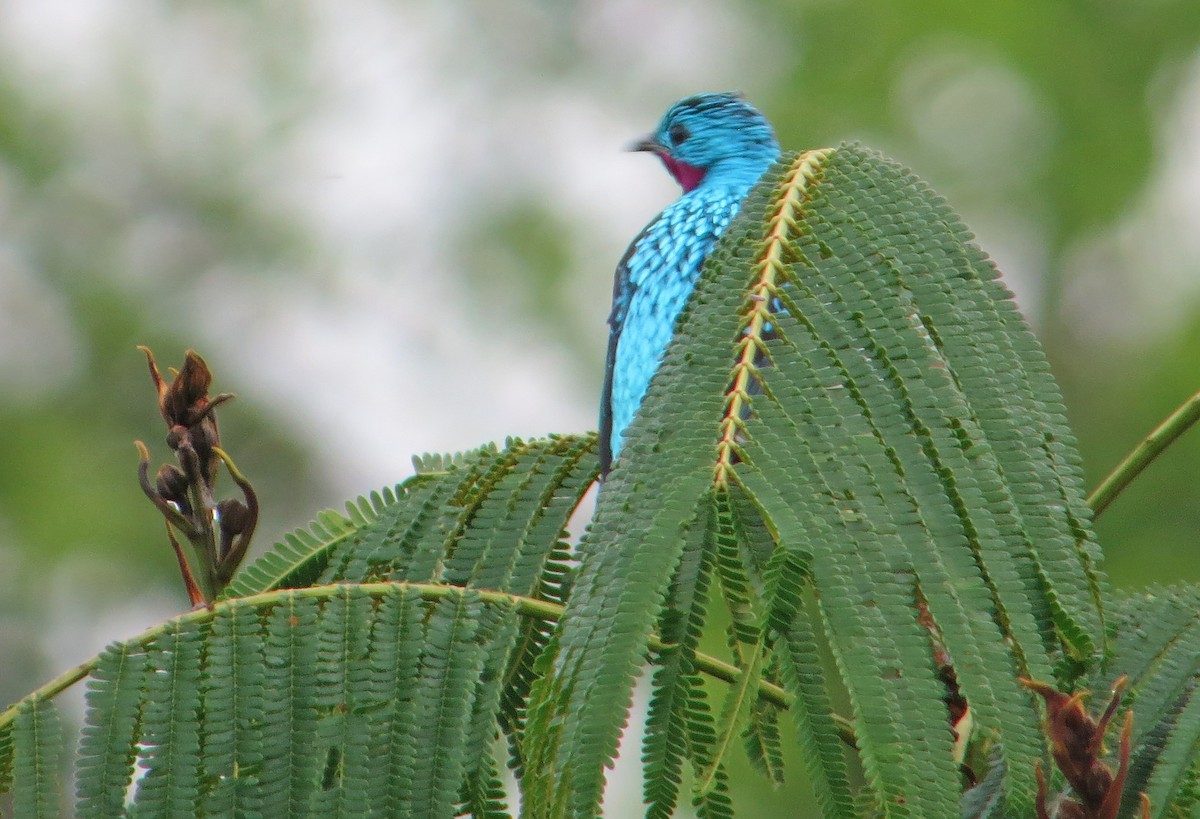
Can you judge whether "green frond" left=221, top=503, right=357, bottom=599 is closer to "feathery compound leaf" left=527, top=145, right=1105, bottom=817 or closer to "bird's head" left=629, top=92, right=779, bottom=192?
"feathery compound leaf" left=527, top=145, right=1105, bottom=817

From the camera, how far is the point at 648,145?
5.61 metres

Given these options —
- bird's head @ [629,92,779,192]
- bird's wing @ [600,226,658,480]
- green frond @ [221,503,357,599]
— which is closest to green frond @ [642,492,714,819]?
green frond @ [221,503,357,599]

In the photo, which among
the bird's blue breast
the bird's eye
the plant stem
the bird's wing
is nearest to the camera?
the plant stem

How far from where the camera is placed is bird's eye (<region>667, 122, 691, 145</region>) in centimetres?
536

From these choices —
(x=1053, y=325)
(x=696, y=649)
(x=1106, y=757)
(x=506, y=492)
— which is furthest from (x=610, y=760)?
(x=1053, y=325)

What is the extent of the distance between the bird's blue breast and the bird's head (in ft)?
1.93

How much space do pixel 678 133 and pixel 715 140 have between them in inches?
8.7

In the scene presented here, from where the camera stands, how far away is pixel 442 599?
2176 mm

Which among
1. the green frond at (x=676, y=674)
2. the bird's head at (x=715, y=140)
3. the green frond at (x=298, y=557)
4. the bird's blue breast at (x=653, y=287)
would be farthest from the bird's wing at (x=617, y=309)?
the green frond at (x=676, y=674)

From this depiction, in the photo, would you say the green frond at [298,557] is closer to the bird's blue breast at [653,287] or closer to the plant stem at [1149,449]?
the bird's blue breast at [653,287]

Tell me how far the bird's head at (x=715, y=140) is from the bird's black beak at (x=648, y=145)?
0.04 feet

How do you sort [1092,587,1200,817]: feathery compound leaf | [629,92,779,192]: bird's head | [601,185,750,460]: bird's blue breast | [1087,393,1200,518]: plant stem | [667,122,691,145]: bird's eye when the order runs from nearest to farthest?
[1092,587,1200,817]: feathery compound leaf → [1087,393,1200,518]: plant stem → [601,185,750,460]: bird's blue breast → [629,92,779,192]: bird's head → [667,122,691,145]: bird's eye

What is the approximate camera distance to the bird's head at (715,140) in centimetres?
505

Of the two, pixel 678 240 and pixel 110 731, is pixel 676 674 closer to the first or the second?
pixel 110 731
